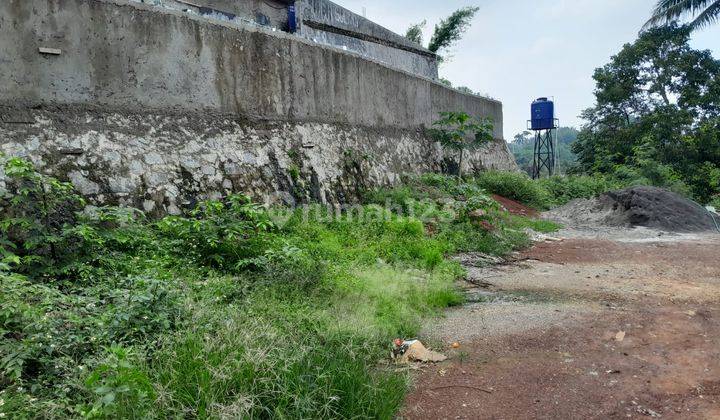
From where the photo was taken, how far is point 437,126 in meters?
13.0

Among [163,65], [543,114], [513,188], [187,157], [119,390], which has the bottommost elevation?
[119,390]

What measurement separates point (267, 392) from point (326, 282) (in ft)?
6.33

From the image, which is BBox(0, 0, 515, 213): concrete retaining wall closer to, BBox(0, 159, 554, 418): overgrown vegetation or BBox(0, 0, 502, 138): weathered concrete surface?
BBox(0, 0, 502, 138): weathered concrete surface

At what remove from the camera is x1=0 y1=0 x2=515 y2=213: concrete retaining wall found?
485 cm

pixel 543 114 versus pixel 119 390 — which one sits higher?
pixel 543 114

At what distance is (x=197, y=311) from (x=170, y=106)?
3.58 m

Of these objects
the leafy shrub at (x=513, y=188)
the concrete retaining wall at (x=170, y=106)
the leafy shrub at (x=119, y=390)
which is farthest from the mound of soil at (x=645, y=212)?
the leafy shrub at (x=119, y=390)

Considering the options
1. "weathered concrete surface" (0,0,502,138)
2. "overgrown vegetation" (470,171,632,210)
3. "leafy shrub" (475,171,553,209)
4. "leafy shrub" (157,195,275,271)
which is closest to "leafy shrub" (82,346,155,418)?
"leafy shrub" (157,195,275,271)

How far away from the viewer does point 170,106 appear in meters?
6.00

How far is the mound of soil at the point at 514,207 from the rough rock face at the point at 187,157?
4325 millimetres

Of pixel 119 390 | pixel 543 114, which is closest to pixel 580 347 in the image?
pixel 119 390

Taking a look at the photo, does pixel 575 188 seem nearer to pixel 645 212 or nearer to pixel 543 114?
pixel 645 212

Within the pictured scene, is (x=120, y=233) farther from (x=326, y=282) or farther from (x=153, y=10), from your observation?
(x=153, y=10)

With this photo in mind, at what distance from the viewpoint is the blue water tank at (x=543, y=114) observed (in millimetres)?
25188
